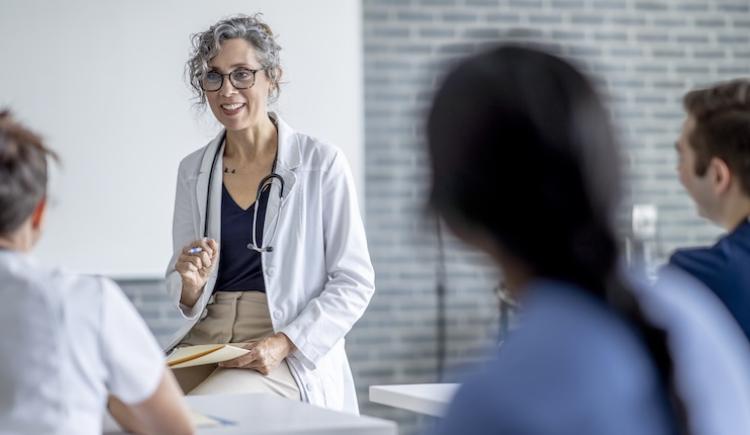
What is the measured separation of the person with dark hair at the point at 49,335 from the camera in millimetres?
1601

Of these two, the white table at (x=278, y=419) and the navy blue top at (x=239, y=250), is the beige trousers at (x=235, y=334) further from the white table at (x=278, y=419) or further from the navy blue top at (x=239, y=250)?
the white table at (x=278, y=419)

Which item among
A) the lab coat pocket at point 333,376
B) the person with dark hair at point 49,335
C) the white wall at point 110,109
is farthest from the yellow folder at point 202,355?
the white wall at point 110,109

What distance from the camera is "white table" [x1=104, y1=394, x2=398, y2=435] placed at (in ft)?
6.36

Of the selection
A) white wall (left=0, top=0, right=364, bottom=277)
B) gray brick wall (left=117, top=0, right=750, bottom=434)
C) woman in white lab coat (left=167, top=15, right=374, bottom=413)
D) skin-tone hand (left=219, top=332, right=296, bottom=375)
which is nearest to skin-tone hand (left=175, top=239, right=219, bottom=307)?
woman in white lab coat (left=167, top=15, right=374, bottom=413)

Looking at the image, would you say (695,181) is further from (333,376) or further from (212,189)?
(212,189)

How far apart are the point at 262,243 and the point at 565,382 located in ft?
7.69

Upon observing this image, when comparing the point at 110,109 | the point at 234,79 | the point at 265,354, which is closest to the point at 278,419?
the point at 265,354

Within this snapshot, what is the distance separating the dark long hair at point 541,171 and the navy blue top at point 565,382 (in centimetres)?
3

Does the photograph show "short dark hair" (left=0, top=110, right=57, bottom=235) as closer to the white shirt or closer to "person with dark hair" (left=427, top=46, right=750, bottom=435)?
the white shirt

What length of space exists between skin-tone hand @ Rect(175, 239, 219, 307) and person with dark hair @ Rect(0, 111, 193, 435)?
1393 mm

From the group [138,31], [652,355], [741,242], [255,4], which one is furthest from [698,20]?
[652,355]

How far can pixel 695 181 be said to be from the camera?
87.2 inches

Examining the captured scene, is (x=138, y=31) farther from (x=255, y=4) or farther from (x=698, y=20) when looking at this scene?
(x=698, y=20)

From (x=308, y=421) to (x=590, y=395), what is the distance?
117 centimetres
